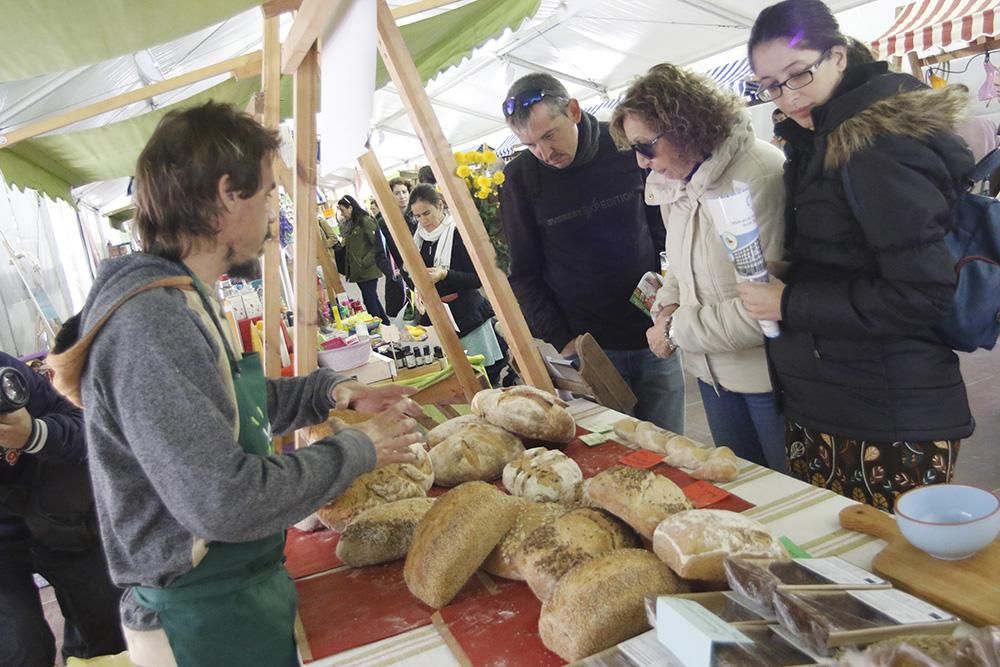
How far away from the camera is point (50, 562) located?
230 cm

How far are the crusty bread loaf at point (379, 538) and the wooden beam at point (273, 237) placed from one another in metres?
0.83

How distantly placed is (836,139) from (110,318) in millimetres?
1465

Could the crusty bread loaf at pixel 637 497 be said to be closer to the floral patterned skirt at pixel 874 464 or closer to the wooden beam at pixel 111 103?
the floral patterned skirt at pixel 874 464

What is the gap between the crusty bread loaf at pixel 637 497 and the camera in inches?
44.5

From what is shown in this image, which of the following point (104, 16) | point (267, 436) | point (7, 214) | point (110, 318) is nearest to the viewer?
point (110, 318)

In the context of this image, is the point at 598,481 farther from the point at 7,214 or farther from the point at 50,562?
the point at 7,214

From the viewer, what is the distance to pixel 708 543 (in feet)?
3.23

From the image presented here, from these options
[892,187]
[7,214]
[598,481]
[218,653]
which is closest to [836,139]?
[892,187]

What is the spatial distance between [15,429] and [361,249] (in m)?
5.73

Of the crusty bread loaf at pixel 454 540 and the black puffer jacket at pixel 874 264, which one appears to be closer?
the crusty bread loaf at pixel 454 540

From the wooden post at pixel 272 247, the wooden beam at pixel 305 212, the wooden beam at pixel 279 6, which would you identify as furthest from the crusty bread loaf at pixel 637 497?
the wooden beam at pixel 279 6

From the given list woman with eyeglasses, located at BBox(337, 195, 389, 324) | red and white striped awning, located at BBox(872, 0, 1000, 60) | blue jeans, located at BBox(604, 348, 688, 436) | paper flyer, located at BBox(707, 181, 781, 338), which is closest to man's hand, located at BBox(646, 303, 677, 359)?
paper flyer, located at BBox(707, 181, 781, 338)

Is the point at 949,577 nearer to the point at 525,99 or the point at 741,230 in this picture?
the point at 741,230

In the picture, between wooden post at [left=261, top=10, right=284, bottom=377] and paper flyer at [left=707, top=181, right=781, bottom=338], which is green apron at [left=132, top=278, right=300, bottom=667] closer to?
wooden post at [left=261, top=10, right=284, bottom=377]
